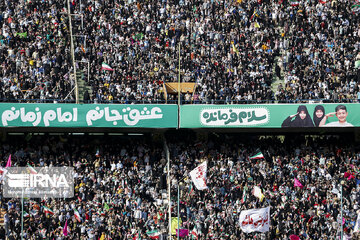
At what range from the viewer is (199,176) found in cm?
3491

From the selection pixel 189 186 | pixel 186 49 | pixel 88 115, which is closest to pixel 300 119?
pixel 189 186

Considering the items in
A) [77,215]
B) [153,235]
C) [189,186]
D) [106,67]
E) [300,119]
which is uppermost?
[106,67]

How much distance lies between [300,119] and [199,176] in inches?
215

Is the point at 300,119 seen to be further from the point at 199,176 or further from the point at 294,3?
the point at 294,3

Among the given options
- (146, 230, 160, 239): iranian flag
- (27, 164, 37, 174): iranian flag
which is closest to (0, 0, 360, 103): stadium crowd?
(27, 164, 37, 174): iranian flag

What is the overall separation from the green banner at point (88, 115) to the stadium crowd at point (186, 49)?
0.66 meters

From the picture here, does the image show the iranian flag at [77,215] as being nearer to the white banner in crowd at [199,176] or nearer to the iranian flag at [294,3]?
the white banner in crowd at [199,176]

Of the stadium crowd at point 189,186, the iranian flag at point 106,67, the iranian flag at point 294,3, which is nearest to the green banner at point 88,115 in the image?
the stadium crowd at point 189,186

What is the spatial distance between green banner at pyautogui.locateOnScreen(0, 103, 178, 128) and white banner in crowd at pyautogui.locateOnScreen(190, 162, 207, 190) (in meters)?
2.79

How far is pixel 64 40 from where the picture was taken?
39969mm

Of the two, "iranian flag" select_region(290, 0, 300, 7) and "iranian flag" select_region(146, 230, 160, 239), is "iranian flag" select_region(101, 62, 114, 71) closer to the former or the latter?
"iranian flag" select_region(146, 230, 160, 239)

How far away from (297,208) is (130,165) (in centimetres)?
748

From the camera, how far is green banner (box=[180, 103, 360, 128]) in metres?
36.8

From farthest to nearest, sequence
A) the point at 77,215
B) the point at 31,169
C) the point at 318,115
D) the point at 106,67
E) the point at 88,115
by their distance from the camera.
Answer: the point at 106,67 < the point at 318,115 < the point at 88,115 < the point at 31,169 < the point at 77,215
